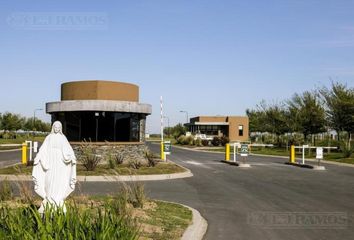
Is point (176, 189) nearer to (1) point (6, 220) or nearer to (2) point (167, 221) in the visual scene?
(2) point (167, 221)

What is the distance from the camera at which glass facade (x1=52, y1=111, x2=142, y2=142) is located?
23938mm

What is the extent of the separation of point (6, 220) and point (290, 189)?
11.8 metres

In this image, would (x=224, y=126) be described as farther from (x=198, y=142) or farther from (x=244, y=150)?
(x=244, y=150)

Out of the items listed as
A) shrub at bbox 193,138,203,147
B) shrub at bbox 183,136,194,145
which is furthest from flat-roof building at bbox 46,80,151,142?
shrub at bbox 183,136,194,145

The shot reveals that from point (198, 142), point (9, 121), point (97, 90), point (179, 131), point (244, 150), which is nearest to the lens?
point (97, 90)

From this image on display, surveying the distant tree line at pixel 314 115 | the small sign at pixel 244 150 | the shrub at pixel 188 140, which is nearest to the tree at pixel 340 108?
the distant tree line at pixel 314 115

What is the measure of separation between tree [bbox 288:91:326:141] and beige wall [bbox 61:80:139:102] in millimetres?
23302

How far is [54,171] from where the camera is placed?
24.1 ft

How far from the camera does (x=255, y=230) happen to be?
348 inches

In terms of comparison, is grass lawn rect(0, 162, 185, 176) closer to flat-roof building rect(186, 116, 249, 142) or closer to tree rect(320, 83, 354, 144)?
tree rect(320, 83, 354, 144)

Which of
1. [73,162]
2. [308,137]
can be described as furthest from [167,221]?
[308,137]

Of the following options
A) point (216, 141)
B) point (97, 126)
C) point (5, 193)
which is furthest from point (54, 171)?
point (216, 141)

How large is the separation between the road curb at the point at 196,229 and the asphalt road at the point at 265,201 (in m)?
0.15

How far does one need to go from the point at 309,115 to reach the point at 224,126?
41.9 m
